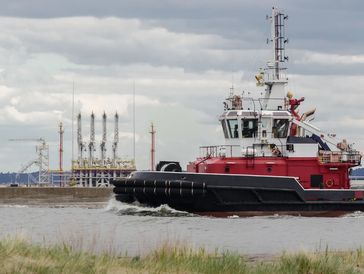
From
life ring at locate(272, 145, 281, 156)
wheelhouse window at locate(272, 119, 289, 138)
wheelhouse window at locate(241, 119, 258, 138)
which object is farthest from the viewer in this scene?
wheelhouse window at locate(272, 119, 289, 138)

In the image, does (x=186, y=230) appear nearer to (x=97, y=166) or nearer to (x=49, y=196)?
(x=49, y=196)

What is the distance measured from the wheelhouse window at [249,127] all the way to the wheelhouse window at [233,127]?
30 centimetres

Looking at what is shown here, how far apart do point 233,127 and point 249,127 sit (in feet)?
2.37

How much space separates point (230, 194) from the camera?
122 ft

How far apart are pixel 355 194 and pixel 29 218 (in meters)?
14.2

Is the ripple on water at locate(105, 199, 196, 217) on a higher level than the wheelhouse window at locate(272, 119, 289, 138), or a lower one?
lower

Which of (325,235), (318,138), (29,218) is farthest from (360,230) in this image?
(29,218)

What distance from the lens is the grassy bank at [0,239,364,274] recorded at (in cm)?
1531

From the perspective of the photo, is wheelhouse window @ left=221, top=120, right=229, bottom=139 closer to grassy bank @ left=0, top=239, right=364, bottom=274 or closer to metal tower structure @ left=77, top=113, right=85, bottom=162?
grassy bank @ left=0, top=239, right=364, bottom=274

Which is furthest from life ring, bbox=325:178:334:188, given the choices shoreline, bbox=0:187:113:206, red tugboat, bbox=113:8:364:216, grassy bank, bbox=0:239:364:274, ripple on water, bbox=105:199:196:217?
shoreline, bbox=0:187:113:206

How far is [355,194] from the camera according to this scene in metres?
39.2

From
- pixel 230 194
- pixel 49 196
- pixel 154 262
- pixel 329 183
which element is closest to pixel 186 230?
pixel 230 194

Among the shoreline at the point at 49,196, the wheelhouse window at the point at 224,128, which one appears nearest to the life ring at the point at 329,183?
the wheelhouse window at the point at 224,128

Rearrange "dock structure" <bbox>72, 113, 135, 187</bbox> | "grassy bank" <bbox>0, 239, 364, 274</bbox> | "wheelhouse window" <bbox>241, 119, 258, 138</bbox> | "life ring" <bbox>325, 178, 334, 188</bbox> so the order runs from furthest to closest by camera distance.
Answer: "dock structure" <bbox>72, 113, 135, 187</bbox> < "wheelhouse window" <bbox>241, 119, 258, 138</bbox> < "life ring" <bbox>325, 178, 334, 188</bbox> < "grassy bank" <bbox>0, 239, 364, 274</bbox>
